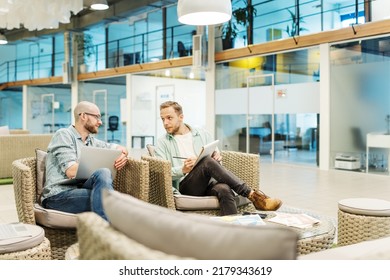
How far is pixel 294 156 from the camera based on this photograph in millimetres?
9406

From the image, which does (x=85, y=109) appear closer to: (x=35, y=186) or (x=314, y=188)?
(x=35, y=186)

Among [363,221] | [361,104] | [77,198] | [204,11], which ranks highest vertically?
[204,11]

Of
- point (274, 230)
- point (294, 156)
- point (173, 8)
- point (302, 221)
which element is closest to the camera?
point (274, 230)

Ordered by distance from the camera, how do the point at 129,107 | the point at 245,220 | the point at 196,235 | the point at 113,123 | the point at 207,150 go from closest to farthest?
the point at 196,235
the point at 245,220
the point at 207,150
the point at 129,107
the point at 113,123

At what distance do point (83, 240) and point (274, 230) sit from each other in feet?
1.96

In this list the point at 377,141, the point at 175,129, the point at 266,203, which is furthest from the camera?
the point at 377,141

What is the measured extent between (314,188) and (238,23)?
18.2 feet

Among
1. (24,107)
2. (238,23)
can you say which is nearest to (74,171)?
(238,23)

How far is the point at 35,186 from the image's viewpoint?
9.90ft

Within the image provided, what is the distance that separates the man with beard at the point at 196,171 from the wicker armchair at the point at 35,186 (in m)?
0.41

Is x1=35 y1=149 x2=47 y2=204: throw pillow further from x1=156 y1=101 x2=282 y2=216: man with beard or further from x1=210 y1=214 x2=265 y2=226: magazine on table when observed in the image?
x1=210 y1=214 x2=265 y2=226: magazine on table

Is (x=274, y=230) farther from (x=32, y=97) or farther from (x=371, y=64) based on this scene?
(x=32, y=97)

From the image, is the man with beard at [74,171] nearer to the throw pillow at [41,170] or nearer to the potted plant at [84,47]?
the throw pillow at [41,170]
